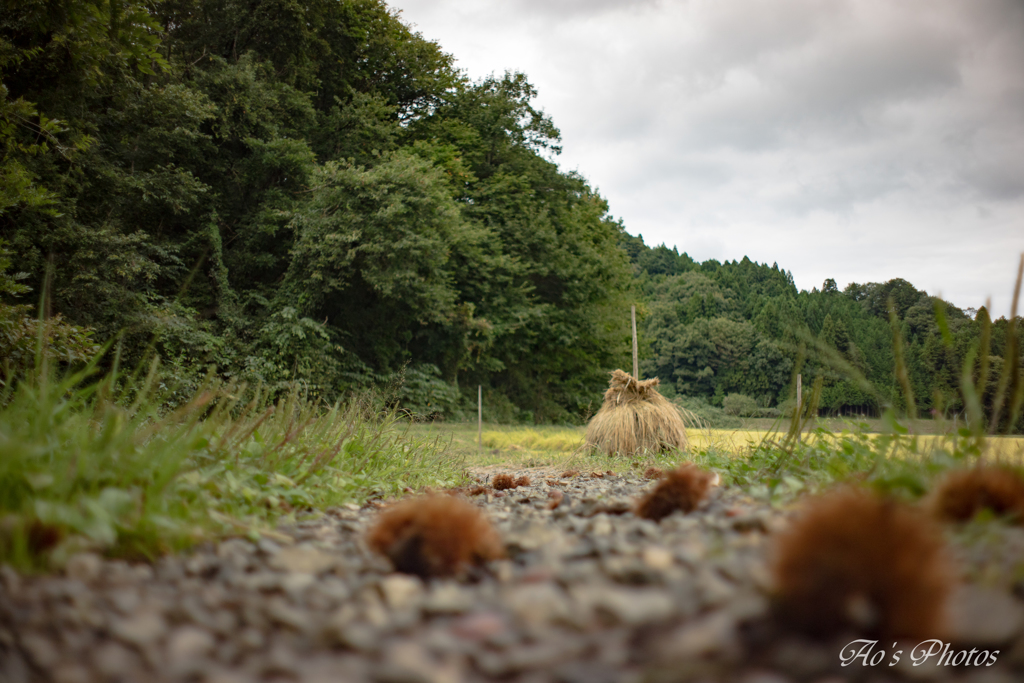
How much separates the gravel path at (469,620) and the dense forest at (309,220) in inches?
38.4

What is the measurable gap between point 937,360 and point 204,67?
14.0 m

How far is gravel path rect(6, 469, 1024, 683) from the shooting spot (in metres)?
0.65

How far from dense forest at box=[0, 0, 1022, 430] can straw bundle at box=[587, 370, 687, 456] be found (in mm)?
1153

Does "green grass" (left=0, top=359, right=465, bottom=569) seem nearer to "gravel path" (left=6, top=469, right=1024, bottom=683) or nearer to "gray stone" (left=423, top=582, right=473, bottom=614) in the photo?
"gravel path" (left=6, top=469, right=1024, bottom=683)

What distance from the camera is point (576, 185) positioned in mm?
18203

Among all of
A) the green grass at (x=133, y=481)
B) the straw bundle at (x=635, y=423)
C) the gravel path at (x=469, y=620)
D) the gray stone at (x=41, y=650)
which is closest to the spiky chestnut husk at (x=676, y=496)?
the gravel path at (x=469, y=620)

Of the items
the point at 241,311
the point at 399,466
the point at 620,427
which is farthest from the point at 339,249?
the point at 399,466

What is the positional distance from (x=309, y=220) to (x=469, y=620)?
38.9ft

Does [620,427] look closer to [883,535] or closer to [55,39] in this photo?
[883,535]

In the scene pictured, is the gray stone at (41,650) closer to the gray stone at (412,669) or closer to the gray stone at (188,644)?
the gray stone at (188,644)

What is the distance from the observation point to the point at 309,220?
1149 centimetres

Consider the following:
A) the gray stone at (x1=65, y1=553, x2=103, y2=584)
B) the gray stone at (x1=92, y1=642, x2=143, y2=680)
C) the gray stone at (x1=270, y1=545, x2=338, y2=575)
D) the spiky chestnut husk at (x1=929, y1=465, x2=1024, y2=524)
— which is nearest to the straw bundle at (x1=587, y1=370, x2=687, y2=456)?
the spiky chestnut husk at (x1=929, y1=465, x2=1024, y2=524)

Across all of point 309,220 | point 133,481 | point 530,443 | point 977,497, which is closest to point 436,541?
point 133,481

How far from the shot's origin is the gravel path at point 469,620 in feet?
2.15
